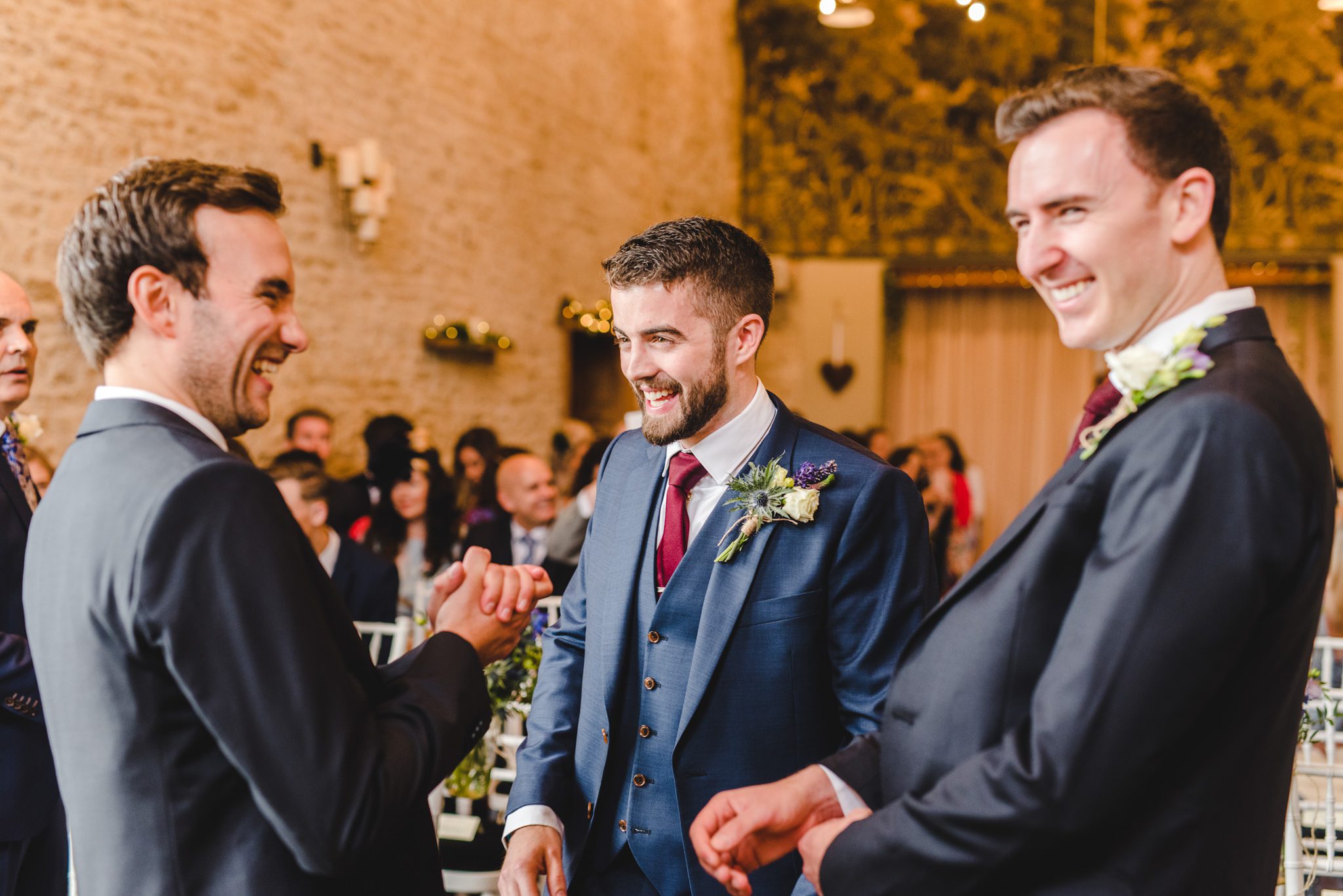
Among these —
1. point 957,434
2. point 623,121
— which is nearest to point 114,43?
point 623,121

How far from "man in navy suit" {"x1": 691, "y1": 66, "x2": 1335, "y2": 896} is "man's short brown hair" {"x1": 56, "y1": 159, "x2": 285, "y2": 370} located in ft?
3.32

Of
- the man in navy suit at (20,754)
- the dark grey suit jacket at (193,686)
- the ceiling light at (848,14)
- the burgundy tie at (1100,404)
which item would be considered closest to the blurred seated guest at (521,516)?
the man in navy suit at (20,754)

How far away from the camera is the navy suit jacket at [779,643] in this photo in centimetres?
185

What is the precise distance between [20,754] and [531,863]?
1.25 meters

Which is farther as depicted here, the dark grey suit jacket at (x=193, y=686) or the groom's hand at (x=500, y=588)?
the groom's hand at (x=500, y=588)

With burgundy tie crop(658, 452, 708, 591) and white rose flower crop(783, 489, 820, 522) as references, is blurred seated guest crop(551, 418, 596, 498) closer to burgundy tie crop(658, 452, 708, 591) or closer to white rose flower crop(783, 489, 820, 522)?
burgundy tie crop(658, 452, 708, 591)

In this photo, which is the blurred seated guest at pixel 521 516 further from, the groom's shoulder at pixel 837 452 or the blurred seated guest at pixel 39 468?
the groom's shoulder at pixel 837 452

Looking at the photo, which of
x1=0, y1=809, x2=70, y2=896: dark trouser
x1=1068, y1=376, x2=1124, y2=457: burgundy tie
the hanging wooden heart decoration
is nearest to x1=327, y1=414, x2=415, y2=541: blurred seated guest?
x1=0, y1=809, x2=70, y2=896: dark trouser

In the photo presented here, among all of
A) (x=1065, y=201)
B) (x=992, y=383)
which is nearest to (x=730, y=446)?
(x=1065, y=201)

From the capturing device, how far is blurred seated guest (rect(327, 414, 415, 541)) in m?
5.11

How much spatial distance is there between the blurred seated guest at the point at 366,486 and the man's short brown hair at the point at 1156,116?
3742 millimetres

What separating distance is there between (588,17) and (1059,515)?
921 centimetres

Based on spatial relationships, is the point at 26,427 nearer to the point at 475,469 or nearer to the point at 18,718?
the point at 18,718

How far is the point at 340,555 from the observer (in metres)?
4.35
